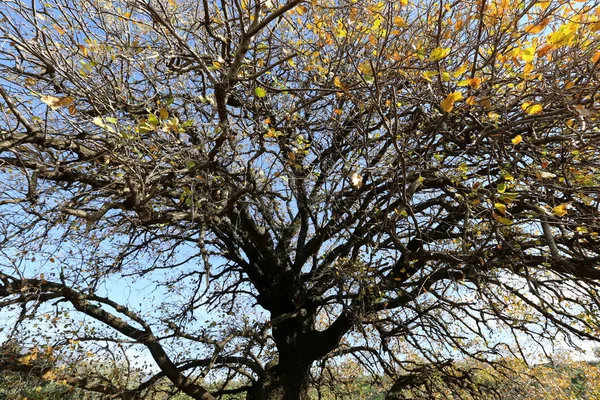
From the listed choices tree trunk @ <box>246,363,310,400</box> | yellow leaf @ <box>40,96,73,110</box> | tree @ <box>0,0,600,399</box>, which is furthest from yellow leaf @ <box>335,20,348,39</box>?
tree trunk @ <box>246,363,310,400</box>

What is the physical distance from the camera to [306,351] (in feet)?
17.9

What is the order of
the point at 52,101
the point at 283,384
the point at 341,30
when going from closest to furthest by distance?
the point at 52,101 < the point at 341,30 < the point at 283,384

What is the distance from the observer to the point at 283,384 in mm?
5160

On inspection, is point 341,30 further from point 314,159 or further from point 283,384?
point 283,384

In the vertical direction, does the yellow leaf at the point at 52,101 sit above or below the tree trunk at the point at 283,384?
above

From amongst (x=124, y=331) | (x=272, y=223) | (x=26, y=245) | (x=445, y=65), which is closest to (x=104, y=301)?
(x=124, y=331)

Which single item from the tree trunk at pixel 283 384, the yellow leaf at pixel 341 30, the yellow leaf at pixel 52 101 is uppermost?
the yellow leaf at pixel 341 30

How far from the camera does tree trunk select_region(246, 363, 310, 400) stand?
5.07m

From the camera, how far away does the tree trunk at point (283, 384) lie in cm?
507

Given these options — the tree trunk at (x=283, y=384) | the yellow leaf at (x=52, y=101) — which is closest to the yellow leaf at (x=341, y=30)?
the yellow leaf at (x=52, y=101)

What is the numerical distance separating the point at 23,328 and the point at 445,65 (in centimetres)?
581

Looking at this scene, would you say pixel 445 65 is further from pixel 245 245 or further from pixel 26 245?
pixel 26 245

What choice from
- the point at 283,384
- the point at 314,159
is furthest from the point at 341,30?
the point at 283,384

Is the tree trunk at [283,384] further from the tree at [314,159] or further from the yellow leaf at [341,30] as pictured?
the yellow leaf at [341,30]
